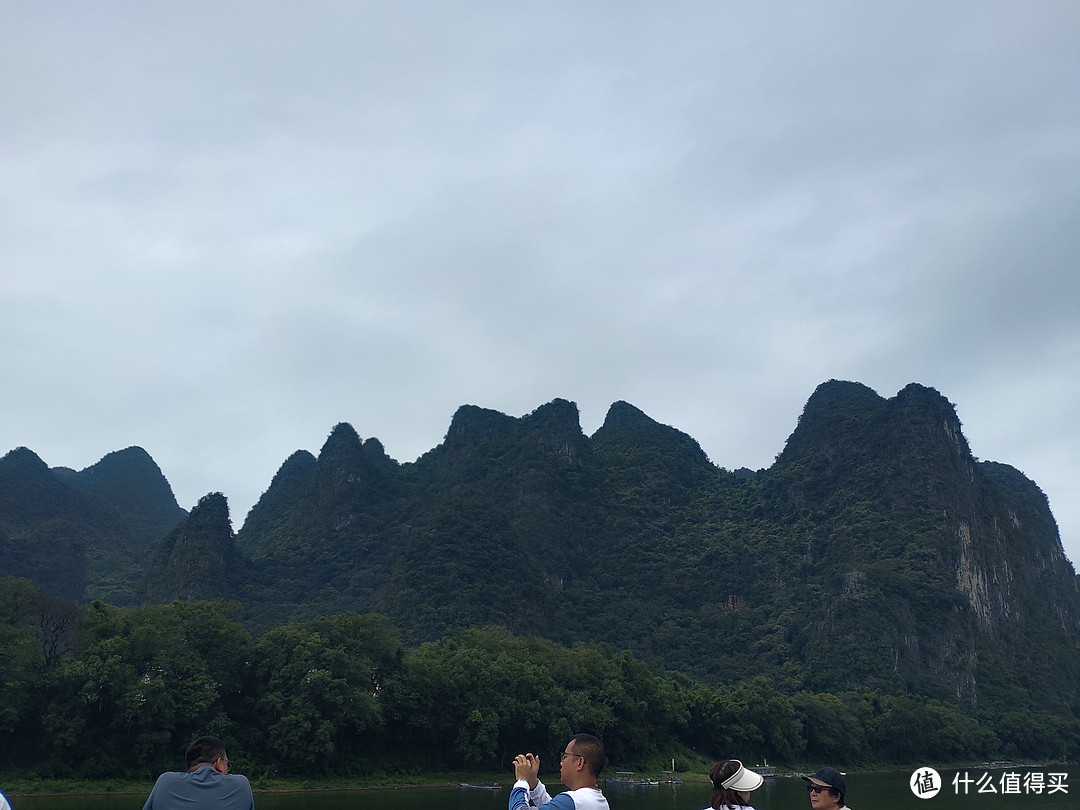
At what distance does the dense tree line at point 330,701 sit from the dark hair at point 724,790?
2909 centimetres

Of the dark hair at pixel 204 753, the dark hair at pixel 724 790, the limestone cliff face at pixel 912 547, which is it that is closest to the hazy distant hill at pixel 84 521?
the limestone cliff face at pixel 912 547

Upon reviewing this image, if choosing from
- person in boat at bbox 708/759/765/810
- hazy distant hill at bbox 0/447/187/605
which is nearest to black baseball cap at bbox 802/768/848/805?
person in boat at bbox 708/759/765/810

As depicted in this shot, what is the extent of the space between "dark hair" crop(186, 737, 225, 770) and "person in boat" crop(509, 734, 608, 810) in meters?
1.30

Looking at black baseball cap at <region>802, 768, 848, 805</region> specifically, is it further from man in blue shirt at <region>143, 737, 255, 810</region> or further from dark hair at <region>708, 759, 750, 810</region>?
man in blue shirt at <region>143, 737, 255, 810</region>

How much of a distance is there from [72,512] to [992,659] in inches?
3673

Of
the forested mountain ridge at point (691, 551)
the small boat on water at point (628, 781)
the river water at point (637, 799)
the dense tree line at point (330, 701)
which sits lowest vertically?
the small boat on water at point (628, 781)

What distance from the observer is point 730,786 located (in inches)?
160

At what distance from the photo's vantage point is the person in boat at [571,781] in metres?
3.22

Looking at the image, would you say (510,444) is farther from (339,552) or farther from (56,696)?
(56,696)

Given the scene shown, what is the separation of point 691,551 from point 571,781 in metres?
91.3

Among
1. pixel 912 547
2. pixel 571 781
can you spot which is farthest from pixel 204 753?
pixel 912 547

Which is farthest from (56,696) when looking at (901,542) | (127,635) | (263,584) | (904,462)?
(904,462)
